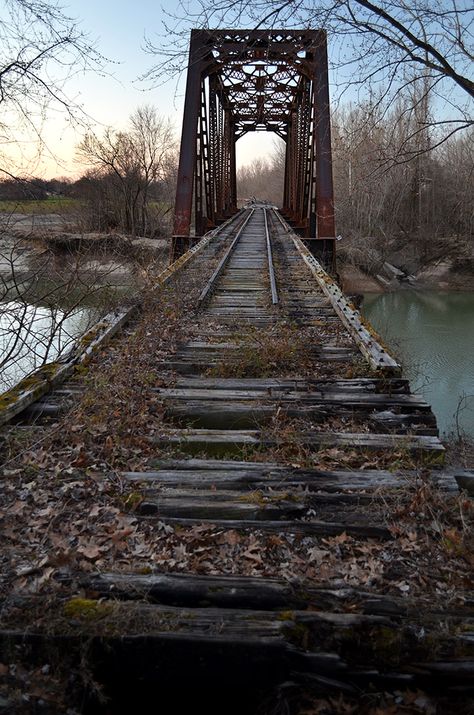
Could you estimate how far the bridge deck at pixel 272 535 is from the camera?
2014mm

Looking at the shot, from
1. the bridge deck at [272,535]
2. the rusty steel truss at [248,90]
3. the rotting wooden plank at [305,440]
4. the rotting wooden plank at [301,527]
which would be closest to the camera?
the bridge deck at [272,535]

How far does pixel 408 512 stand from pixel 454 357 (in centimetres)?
1394

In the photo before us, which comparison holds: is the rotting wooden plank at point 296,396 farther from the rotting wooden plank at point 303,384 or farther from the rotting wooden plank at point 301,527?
the rotting wooden plank at point 301,527

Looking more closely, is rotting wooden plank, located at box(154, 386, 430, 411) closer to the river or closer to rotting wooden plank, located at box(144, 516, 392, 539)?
rotting wooden plank, located at box(144, 516, 392, 539)

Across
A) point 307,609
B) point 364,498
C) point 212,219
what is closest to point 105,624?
point 307,609

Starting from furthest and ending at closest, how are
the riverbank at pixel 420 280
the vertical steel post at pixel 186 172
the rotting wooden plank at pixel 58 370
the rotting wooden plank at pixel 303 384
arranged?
the riverbank at pixel 420 280
the vertical steel post at pixel 186 172
the rotting wooden plank at pixel 303 384
the rotting wooden plank at pixel 58 370

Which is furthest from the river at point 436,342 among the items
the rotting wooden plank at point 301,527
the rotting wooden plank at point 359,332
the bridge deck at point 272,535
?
the rotting wooden plank at point 301,527

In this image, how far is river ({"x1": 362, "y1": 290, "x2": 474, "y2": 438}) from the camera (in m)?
11.4

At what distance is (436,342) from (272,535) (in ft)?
53.9

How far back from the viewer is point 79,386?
4324 millimetres

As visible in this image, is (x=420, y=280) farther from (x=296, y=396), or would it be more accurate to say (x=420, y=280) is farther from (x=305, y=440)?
(x=305, y=440)

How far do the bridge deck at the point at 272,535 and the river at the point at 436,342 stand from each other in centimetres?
355

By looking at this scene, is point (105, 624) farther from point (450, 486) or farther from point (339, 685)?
point (450, 486)

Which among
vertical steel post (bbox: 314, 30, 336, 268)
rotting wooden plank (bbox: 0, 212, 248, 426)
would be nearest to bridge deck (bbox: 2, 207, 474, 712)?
rotting wooden plank (bbox: 0, 212, 248, 426)
